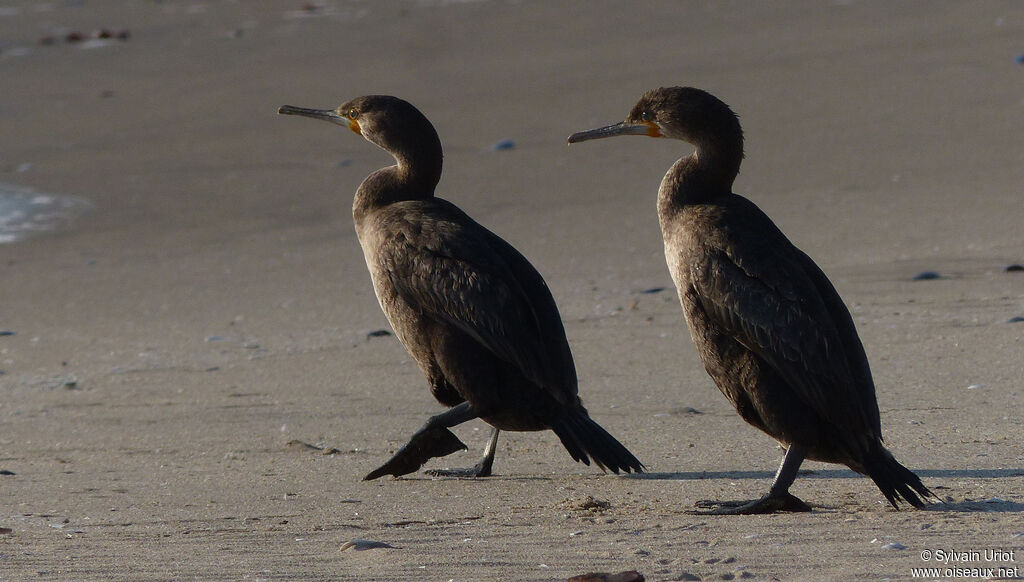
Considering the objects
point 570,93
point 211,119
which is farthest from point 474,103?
point 211,119

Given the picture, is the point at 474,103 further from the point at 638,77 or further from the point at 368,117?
the point at 368,117

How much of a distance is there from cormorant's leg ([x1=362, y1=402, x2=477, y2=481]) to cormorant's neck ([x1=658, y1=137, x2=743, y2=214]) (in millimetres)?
1147

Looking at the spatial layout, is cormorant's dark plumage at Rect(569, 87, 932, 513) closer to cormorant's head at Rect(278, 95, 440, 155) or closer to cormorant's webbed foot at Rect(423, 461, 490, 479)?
cormorant's webbed foot at Rect(423, 461, 490, 479)

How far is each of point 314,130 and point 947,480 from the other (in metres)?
10.2

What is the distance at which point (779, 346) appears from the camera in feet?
16.2

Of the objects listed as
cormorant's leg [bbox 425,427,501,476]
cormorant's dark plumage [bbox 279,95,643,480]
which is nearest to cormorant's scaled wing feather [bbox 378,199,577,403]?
cormorant's dark plumage [bbox 279,95,643,480]

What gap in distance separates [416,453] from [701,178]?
61.0 inches

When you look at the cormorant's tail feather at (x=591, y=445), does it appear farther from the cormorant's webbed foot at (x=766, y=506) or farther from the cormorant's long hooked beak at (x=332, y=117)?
the cormorant's long hooked beak at (x=332, y=117)

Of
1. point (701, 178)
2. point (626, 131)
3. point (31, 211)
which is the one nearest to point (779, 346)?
point (701, 178)

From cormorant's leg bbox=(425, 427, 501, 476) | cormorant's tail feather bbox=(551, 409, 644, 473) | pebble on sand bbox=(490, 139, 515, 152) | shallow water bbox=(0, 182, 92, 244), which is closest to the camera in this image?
cormorant's tail feather bbox=(551, 409, 644, 473)

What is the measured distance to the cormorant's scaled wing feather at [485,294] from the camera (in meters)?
5.66

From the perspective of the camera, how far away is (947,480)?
529 centimetres

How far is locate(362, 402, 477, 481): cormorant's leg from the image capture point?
5750mm

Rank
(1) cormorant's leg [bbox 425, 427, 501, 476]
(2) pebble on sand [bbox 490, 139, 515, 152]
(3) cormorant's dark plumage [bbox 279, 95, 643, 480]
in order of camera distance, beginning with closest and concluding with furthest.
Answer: (3) cormorant's dark plumage [bbox 279, 95, 643, 480] → (1) cormorant's leg [bbox 425, 427, 501, 476] → (2) pebble on sand [bbox 490, 139, 515, 152]
